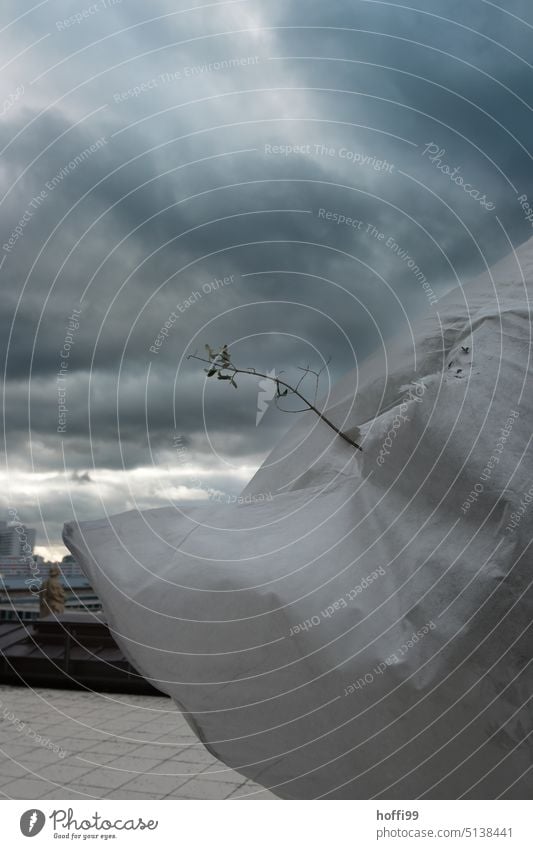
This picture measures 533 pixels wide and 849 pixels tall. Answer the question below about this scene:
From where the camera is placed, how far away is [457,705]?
5.47 feet

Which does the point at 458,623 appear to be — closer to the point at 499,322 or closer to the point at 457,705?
the point at 457,705

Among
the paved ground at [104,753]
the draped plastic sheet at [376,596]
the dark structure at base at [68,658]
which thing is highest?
the dark structure at base at [68,658]

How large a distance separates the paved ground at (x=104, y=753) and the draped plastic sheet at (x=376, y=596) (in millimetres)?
2464

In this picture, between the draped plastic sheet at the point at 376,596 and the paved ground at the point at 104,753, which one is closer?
the draped plastic sheet at the point at 376,596

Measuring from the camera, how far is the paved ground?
4.41m

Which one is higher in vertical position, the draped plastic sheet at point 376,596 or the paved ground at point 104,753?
the paved ground at point 104,753

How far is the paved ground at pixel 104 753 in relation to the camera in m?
4.41

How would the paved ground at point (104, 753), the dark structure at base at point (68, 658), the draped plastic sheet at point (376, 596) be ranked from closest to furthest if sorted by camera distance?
the draped plastic sheet at point (376, 596) → the paved ground at point (104, 753) → the dark structure at base at point (68, 658)

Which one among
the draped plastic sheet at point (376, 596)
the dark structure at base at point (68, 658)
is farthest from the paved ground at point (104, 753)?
the draped plastic sheet at point (376, 596)

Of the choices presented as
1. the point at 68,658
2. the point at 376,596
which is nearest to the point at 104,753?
the point at 68,658

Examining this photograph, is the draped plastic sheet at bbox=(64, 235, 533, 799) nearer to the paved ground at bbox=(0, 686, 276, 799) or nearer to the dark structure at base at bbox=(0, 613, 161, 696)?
the paved ground at bbox=(0, 686, 276, 799)

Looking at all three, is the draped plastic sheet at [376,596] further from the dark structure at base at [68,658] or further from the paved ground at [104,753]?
the dark structure at base at [68,658]

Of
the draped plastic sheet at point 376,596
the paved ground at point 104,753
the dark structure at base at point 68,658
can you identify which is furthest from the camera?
the dark structure at base at point 68,658

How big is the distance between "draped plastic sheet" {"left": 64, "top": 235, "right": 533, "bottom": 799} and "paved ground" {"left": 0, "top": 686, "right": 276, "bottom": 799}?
2464mm
